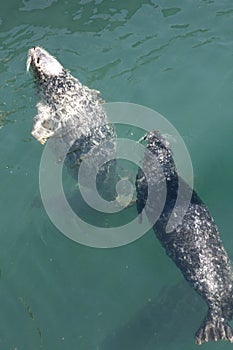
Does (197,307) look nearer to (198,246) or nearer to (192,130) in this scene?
(198,246)

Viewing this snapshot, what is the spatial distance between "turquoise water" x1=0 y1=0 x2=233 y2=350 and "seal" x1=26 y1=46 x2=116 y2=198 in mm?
1034

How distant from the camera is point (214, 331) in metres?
7.91

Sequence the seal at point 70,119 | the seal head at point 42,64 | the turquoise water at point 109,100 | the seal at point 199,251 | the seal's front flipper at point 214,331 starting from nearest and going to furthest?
the seal's front flipper at point 214,331
the seal at point 199,251
the turquoise water at point 109,100
the seal at point 70,119
the seal head at point 42,64

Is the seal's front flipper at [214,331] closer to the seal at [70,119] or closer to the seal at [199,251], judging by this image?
the seal at [199,251]

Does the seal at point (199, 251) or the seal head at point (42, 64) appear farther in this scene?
the seal head at point (42, 64)

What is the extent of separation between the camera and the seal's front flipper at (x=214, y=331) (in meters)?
7.86

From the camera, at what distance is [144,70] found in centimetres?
1264

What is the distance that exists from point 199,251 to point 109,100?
512cm

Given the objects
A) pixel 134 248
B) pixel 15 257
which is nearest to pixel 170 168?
pixel 134 248

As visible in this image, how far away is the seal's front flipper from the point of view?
7.86 m

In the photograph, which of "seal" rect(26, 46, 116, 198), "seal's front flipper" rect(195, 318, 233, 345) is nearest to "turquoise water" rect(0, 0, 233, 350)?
"seal's front flipper" rect(195, 318, 233, 345)

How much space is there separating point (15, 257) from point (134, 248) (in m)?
2.36

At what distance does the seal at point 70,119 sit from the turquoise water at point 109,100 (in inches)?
40.7

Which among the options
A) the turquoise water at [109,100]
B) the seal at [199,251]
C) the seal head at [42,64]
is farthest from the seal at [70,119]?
the seal at [199,251]
